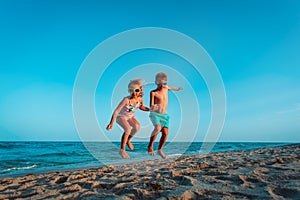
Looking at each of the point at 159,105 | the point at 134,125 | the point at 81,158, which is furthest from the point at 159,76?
the point at 81,158

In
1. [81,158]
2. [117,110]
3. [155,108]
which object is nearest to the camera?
[117,110]

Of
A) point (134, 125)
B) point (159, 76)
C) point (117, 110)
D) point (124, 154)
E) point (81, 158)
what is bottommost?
point (81, 158)

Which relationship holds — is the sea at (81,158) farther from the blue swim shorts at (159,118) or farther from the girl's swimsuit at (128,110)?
the girl's swimsuit at (128,110)

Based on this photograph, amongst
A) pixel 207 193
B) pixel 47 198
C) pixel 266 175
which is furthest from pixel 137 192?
pixel 266 175

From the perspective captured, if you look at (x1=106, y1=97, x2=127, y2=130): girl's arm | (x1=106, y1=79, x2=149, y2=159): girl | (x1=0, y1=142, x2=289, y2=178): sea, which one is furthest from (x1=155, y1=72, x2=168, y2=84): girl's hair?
(x1=0, y1=142, x2=289, y2=178): sea

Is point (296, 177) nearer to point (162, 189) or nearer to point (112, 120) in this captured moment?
point (162, 189)

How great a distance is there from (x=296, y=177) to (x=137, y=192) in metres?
2.37

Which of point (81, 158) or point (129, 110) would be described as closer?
point (129, 110)

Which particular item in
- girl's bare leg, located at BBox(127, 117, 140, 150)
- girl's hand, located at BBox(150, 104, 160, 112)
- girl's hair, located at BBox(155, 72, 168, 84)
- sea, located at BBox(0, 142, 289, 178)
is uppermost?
girl's hair, located at BBox(155, 72, 168, 84)

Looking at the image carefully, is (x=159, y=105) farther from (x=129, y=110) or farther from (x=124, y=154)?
(x=124, y=154)

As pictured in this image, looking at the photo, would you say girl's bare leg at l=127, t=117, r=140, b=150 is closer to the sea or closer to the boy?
the boy

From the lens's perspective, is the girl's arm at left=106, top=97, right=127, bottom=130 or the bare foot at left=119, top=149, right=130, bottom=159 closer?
the girl's arm at left=106, top=97, right=127, bottom=130

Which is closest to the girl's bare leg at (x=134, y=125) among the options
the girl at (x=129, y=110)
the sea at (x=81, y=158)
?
the girl at (x=129, y=110)

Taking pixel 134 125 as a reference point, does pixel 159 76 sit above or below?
above
